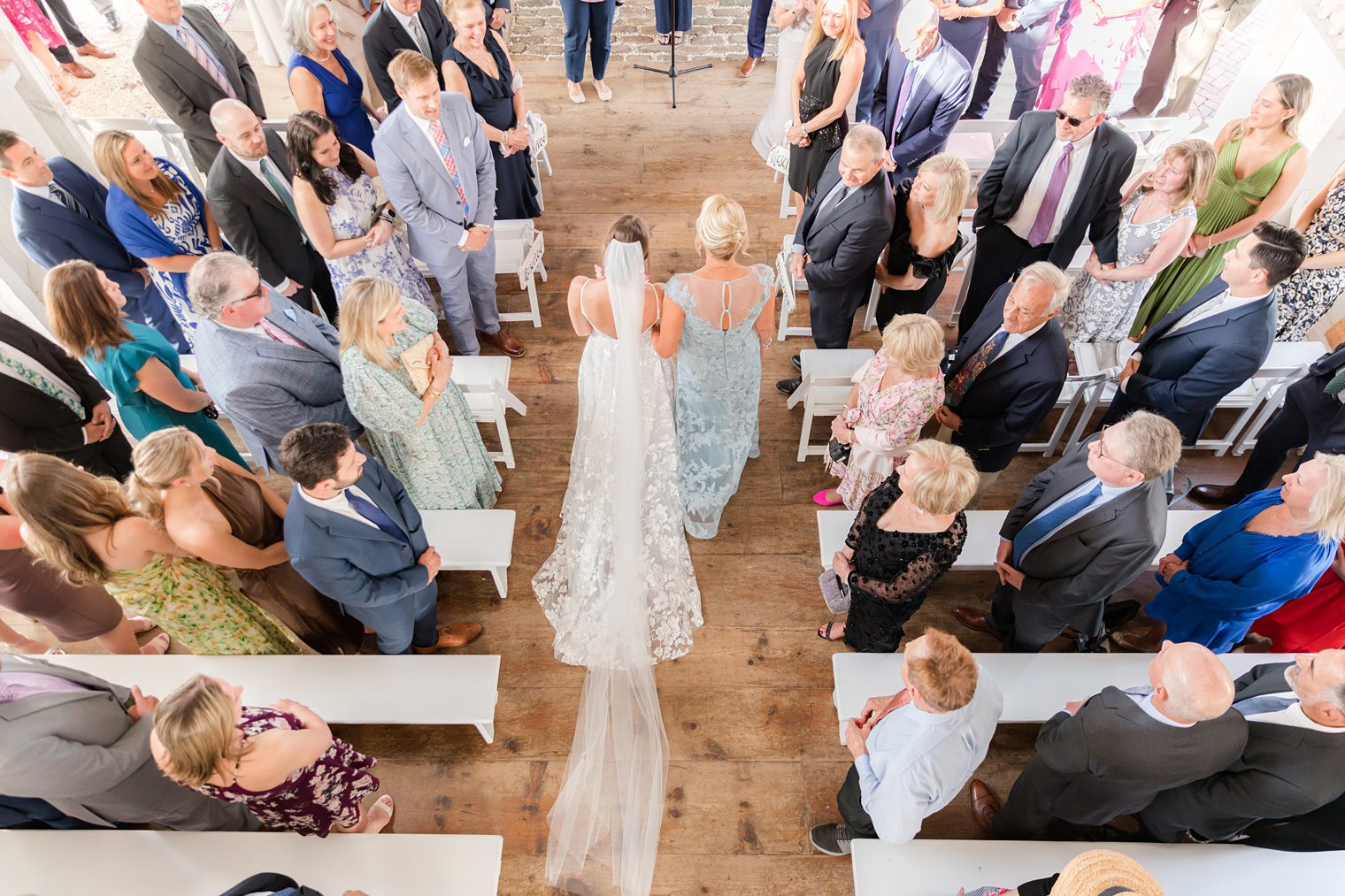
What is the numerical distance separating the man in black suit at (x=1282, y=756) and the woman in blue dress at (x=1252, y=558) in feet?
1.30

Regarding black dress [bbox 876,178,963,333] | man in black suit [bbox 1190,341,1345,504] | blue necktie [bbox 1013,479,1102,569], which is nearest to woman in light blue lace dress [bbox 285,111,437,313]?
black dress [bbox 876,178,963,333]

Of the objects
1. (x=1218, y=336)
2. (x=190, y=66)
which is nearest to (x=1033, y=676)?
(x=1218, y=336)

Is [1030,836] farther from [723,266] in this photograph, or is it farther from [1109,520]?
[723,266]

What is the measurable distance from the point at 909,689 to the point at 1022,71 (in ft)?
18.3

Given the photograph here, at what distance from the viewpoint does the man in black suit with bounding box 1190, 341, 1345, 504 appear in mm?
3488

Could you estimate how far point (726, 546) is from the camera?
417 cm

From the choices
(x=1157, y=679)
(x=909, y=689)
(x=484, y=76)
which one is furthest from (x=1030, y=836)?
(x=484, y=76)

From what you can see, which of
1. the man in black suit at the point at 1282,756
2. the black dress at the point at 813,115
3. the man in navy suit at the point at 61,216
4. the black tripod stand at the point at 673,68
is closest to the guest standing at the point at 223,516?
the man in navy suit at the point at 61,216

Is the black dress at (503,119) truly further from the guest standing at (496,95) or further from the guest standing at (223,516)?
the guest standing at (223,516)

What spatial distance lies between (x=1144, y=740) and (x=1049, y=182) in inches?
113

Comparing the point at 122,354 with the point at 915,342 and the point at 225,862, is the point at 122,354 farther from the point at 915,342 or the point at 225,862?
the point at 915,342

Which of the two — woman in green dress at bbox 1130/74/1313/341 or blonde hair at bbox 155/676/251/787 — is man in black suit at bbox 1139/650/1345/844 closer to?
woman in green dress at bbox 1130/74/1313/341

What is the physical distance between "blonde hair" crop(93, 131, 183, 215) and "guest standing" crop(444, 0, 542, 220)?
152 cm

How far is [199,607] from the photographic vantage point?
9.76 feet
